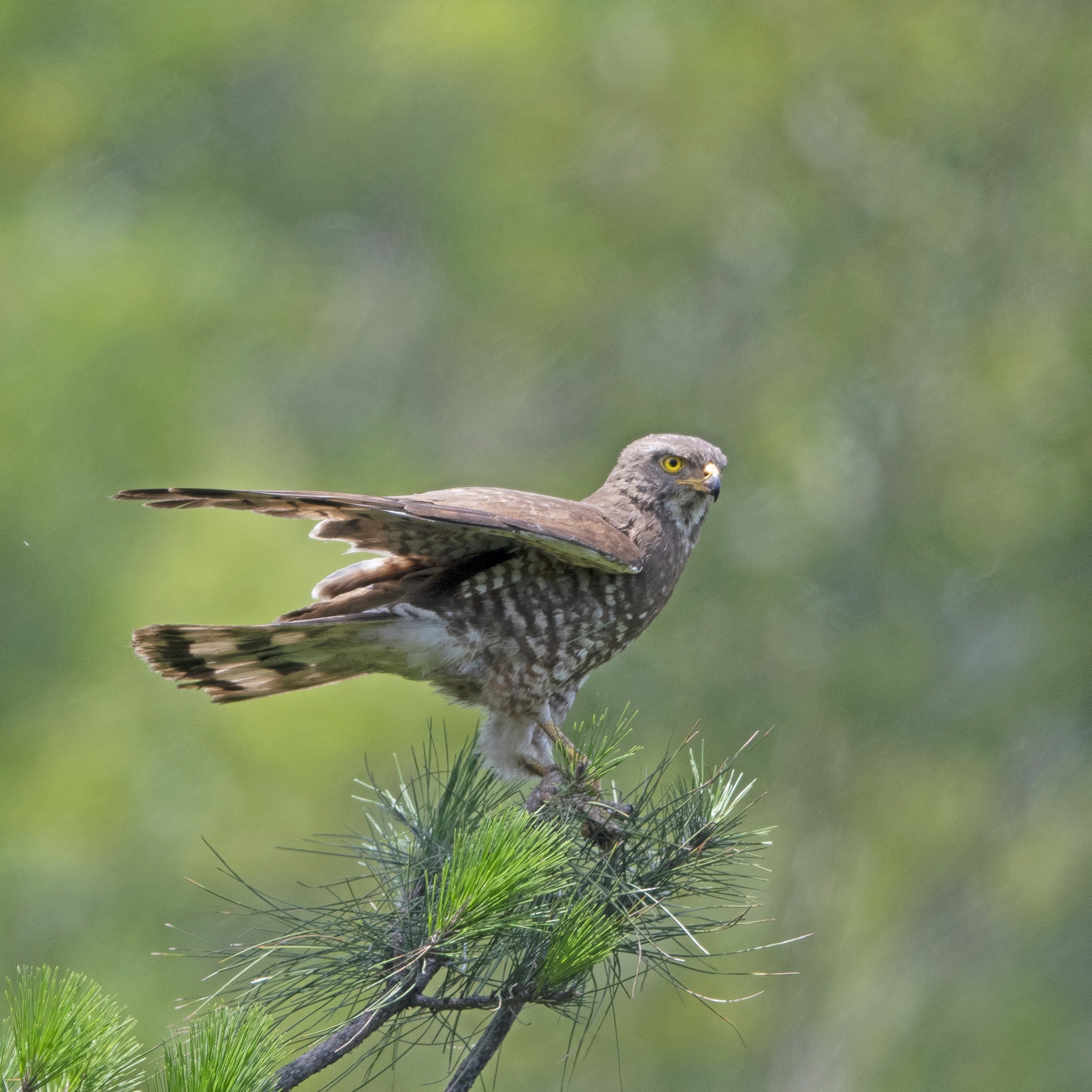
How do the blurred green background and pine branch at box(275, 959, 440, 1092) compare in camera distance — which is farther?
the blurred green background

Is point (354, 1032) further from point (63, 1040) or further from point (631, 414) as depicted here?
point (631, 414)

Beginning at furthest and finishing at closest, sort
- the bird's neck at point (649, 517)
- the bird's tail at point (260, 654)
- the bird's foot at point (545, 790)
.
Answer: the bird's neck at point (649, 517) < the bird's tail at point (260, 654) < the bird's foot at point (545, 790)

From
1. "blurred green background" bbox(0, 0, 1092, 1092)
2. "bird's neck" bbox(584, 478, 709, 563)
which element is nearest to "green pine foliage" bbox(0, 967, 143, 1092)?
"bird's neck" bbox(584, 478, 709, 563)

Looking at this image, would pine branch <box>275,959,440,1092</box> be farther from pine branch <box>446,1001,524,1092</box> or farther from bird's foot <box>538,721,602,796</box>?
bird's foot <box>538,721,602,796</box>

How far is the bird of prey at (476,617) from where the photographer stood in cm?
288

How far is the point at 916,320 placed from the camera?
11617 mm

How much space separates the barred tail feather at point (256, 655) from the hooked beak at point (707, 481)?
0.96 meters

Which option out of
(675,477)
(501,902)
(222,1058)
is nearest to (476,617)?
(675,477)

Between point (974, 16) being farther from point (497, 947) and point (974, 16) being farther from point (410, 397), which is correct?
point (497, 947)

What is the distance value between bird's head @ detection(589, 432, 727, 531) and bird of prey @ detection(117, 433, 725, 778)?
0.10m

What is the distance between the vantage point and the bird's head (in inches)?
136

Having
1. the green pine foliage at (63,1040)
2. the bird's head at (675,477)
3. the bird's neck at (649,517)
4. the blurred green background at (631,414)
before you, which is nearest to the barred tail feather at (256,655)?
the bird's neck at (649,517)

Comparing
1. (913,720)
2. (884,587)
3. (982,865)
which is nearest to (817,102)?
(884,587)

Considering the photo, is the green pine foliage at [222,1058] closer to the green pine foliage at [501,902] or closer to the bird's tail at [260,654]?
the green pine foliage at [501,902]
